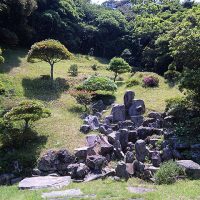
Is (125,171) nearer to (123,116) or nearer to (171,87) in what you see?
(123,116)

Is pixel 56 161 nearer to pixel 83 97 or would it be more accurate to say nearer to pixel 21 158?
pixel 21 158

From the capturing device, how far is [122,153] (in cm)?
1683

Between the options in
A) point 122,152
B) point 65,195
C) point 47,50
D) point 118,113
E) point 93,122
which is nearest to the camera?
point 65,195

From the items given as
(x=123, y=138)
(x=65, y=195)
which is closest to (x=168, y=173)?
(x=65, y=195)

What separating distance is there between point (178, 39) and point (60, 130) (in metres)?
8.34

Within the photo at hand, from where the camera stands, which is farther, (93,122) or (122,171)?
(93,122)

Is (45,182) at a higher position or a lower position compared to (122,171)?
lower

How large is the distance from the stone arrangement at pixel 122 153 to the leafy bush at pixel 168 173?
0.43 meters

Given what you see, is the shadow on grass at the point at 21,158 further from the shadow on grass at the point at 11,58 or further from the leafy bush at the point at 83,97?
the shadow on grass at the point at 11,58

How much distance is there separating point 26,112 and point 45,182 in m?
5.78

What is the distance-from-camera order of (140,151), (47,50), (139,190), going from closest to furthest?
1. (139,190)
2. (140,151)
3. (47,50)

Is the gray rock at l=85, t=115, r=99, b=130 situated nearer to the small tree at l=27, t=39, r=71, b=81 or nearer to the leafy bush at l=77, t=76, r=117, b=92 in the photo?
the leafy bush at l=77, t=76, r=117, b=92

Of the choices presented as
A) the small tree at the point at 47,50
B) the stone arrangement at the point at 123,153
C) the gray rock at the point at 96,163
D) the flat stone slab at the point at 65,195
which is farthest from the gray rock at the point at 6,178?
the small tree at the point at 47,50

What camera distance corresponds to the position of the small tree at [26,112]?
18.5m
